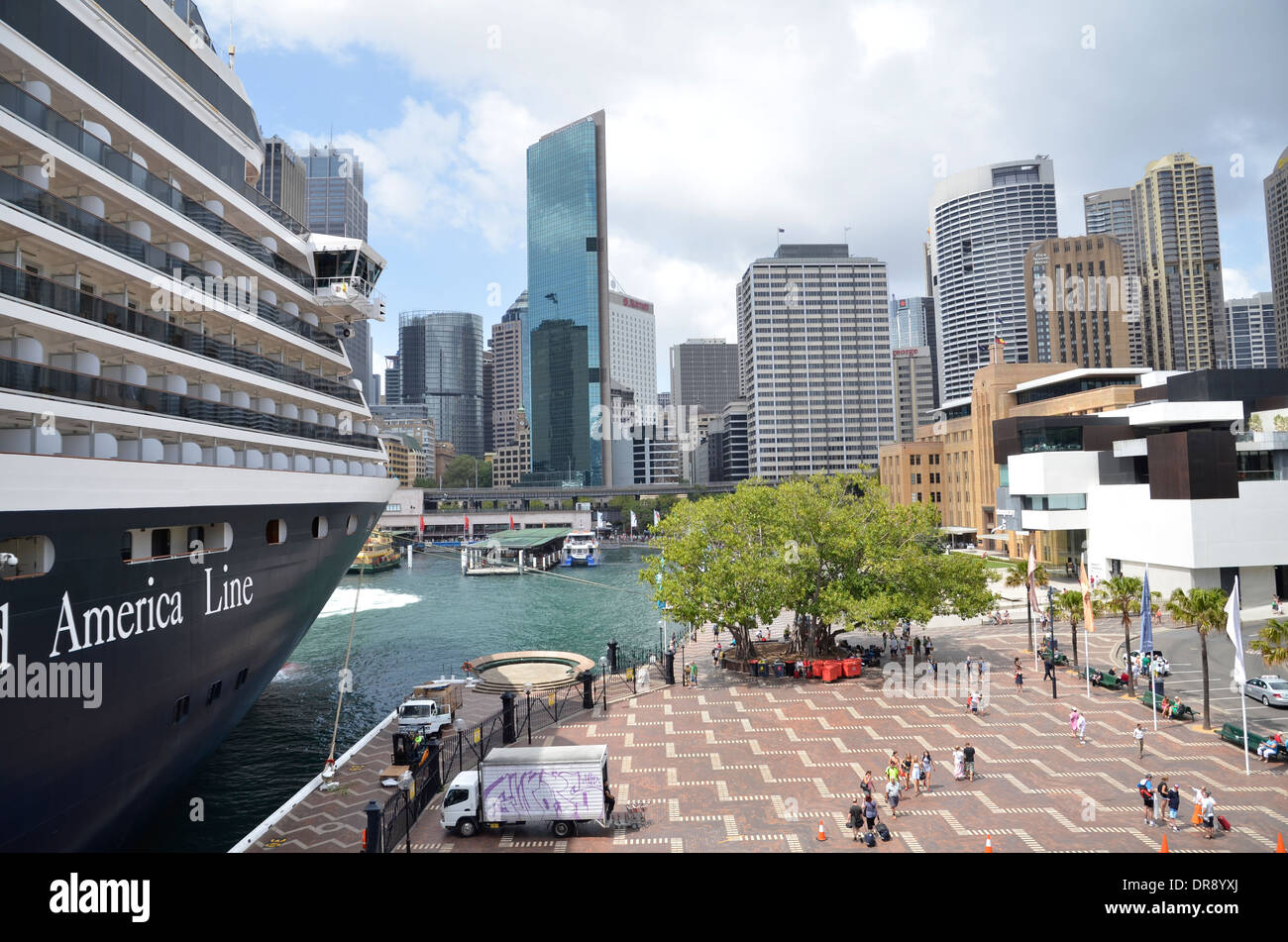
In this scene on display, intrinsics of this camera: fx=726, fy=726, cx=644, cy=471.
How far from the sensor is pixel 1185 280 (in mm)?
192750

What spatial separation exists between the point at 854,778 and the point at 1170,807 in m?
8.35

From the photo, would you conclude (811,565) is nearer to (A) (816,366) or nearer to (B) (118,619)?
(B) (118,619)

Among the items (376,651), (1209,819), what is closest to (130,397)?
(1209,819)

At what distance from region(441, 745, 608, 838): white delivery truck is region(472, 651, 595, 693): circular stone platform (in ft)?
52.1

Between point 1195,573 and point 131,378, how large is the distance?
5994cm

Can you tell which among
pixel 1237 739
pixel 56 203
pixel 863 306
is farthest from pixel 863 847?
pixel 863 306

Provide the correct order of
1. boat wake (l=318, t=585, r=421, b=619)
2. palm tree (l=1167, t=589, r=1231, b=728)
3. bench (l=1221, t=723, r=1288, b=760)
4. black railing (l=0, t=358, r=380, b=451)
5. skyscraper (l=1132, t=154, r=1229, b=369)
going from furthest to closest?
skyscraper (l=1132, t=154, r=1229, b=369) → boat wake (l=318, t=585, r=421, b=619) → palm tree (l=1167, t=589, r=1231, b=728) → bench (l=1221, t=723, r=1288, b=760) → black railing (l=0, t=358, r=380, b=451)

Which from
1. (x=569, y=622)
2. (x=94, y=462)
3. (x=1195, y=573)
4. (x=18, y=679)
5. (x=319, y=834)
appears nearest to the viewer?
(x=18, y=679)

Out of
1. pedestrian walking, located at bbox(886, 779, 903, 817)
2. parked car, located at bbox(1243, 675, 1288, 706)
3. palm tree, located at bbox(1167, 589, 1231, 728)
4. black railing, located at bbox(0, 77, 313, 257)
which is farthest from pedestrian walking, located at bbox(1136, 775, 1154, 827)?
black railing, located at bbox(0, 77, 313, 257)

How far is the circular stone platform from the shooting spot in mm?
37531

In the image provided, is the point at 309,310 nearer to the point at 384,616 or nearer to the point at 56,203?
the point at 56,203

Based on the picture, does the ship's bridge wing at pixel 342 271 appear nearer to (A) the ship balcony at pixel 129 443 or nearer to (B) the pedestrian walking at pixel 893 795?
(A) the ship balcony at pixel 129 443

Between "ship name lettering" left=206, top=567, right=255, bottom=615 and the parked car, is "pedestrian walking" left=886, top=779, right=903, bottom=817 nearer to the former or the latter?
"ship name lettering" left=206, top=567, right=255, bottom=615
